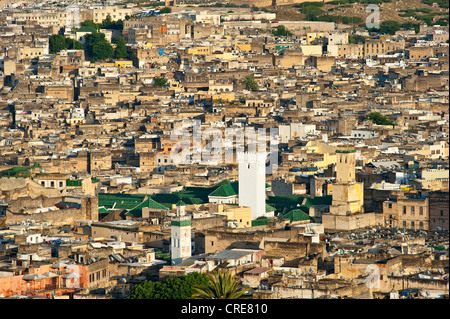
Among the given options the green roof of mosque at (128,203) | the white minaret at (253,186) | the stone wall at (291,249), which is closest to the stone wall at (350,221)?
the white minaret at (253,186)

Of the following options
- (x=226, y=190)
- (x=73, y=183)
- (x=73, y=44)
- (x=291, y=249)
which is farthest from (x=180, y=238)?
(x=73, y=44)

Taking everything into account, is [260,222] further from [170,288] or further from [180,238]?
[170,288]

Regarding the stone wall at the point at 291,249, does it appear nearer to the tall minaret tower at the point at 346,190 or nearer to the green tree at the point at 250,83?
the tall minaret tower at the point at 346,190

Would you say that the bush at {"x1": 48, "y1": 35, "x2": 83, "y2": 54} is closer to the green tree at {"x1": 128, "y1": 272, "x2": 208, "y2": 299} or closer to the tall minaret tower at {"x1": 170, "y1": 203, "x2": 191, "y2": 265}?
the tall minaret tower at {"x1": 170, "y1": 203, "x2": 191, "y2": 265}

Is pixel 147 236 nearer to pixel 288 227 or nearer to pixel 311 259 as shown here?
pixel 288 227

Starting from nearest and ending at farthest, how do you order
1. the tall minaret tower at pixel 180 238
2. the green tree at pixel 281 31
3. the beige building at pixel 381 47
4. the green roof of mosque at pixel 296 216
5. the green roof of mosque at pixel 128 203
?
the tall minaret tower at pixel 180 238 → the green roof of mosque at pixel 296 216 → the green roof of mosque at pixel 128 203 → the beige building at pixel 381 47 → the green tree at pixel 281 31
